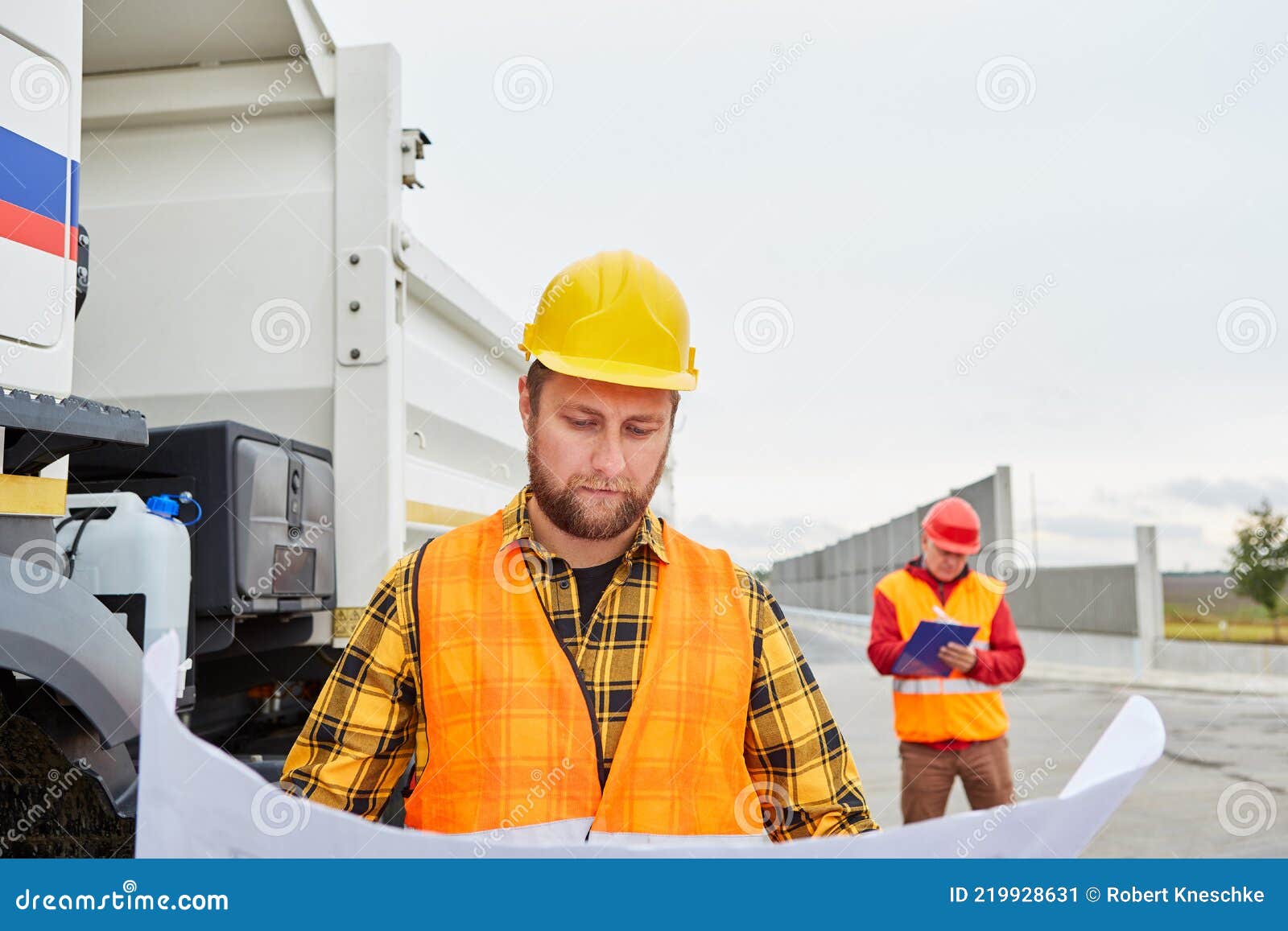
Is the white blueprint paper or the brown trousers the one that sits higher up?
the white blueprint paper

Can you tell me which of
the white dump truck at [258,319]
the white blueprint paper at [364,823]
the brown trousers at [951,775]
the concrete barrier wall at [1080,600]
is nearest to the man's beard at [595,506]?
the white blueprint paper at [364,823]

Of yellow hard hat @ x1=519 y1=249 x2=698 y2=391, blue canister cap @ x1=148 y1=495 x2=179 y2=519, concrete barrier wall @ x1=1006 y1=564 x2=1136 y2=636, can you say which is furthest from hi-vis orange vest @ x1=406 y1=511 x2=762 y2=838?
concrete barrier wall @ x1=1006 y1=564 x2=1136 y2=636

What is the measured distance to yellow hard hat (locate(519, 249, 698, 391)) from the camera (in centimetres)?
168

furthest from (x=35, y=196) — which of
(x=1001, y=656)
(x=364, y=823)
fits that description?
(x=1001, y=656)

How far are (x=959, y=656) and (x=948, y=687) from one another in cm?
15

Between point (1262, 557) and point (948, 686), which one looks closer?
point (948, 686)

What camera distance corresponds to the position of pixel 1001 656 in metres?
4.71

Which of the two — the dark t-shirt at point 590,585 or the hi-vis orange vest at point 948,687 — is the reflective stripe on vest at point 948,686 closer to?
the hi-vis orange vest at point 948,687

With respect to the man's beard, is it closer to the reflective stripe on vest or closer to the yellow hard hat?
the yellow hard hat

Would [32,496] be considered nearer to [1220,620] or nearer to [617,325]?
[617,325]

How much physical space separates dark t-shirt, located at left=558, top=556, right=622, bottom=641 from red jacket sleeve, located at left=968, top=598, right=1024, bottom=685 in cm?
322

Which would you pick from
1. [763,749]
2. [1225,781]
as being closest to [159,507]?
[763,749]

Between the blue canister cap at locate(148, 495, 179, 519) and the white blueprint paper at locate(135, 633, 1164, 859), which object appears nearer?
the white blueprint paper at locate(135, 633, 1164, 859)

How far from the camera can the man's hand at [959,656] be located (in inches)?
182
